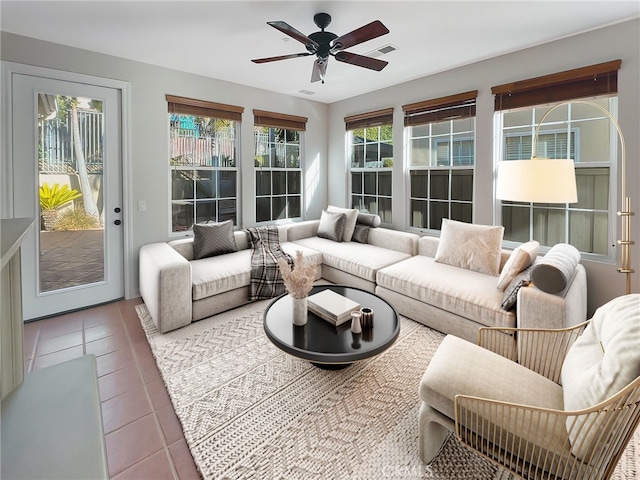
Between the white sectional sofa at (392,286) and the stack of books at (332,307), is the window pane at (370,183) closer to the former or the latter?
the white sectional sofa at (392,286)

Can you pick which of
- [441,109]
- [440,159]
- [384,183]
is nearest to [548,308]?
[440,159]

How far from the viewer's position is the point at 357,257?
401cm

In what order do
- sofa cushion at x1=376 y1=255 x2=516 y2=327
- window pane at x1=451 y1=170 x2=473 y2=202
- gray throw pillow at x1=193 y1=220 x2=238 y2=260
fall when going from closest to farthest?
sofa cushion at x1=376 y1=255 x2=516 y2=327 → gray throw pillow at x1=193 y1=220 x2=238 y2=260 → window pane at x1=451 y1=170 x2=473 y2=202

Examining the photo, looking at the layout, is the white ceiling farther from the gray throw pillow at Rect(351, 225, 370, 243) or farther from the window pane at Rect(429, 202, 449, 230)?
the gray throw pillow at Rect(351, 225, 370, 243)

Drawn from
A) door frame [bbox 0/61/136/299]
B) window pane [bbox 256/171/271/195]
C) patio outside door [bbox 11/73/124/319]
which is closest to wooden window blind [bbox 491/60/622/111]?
window pane [bbox 256/171/271/195]

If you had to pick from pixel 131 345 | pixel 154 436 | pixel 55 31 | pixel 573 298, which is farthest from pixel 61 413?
pixel 55 31

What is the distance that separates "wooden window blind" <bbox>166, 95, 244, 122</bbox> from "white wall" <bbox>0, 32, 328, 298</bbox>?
2.9 inches

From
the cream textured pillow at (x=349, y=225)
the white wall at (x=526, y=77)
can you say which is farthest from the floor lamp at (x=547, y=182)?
the cream textured pillow at (x=349, y=225)

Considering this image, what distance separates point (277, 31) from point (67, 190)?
2682mm

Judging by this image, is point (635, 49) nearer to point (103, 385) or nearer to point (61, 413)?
point (61, 413)

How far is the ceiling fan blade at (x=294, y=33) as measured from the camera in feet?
7.32

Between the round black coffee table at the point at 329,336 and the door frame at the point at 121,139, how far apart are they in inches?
88.2

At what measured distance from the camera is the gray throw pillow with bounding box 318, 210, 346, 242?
4770 mm

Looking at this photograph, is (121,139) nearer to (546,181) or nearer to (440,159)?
(440,159)
